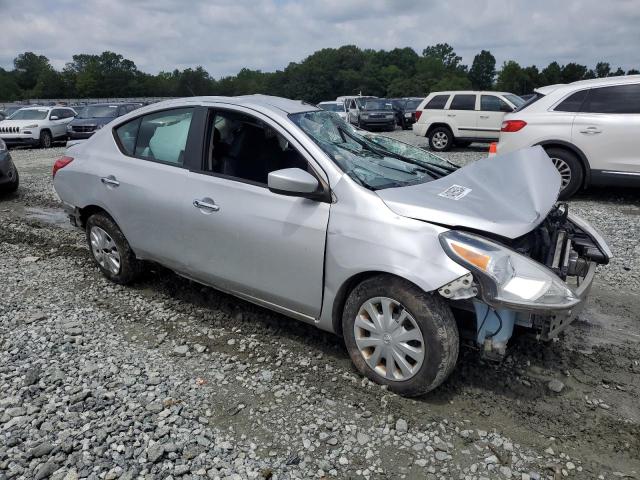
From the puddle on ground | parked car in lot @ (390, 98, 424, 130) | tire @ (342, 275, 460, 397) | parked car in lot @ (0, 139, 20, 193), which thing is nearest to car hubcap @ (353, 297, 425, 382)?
tire @ (342, 275, 460, 397)

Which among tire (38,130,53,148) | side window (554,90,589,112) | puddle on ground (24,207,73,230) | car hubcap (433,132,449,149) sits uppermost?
side window (554,90,589,112)

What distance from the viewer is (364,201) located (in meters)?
3.08

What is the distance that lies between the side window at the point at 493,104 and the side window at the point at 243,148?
12778 mm

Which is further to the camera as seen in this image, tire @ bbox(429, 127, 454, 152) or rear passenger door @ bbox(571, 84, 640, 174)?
tire @ bbox(429, 127, 454, 152)

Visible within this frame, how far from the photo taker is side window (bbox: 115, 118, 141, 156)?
4.44 meters

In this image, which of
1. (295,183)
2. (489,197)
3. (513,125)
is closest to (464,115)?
(513,125)

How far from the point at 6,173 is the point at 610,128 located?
9.76 metres

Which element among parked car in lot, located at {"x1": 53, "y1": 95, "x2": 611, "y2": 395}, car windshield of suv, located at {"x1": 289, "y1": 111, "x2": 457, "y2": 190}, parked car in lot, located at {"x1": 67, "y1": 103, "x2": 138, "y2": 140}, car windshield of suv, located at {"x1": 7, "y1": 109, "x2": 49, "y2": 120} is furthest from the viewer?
car windshield of suv, located at {"x1": 7, "y1": 109, "x2": 49, "y2": 120}

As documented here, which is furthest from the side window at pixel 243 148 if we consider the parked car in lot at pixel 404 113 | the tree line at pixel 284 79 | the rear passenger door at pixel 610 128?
the tree line at pixel 284 79

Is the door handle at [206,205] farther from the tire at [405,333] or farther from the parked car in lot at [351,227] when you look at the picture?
the tire at [405,333]

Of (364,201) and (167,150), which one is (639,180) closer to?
(364,201)

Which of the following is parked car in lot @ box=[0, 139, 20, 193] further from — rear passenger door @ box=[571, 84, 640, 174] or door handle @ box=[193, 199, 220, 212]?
rear passenger door @ box=[571, 84, 640, 174]

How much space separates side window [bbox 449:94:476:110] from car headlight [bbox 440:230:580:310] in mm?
13432

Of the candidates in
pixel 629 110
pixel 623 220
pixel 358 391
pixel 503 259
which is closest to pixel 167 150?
pixel 358 391
